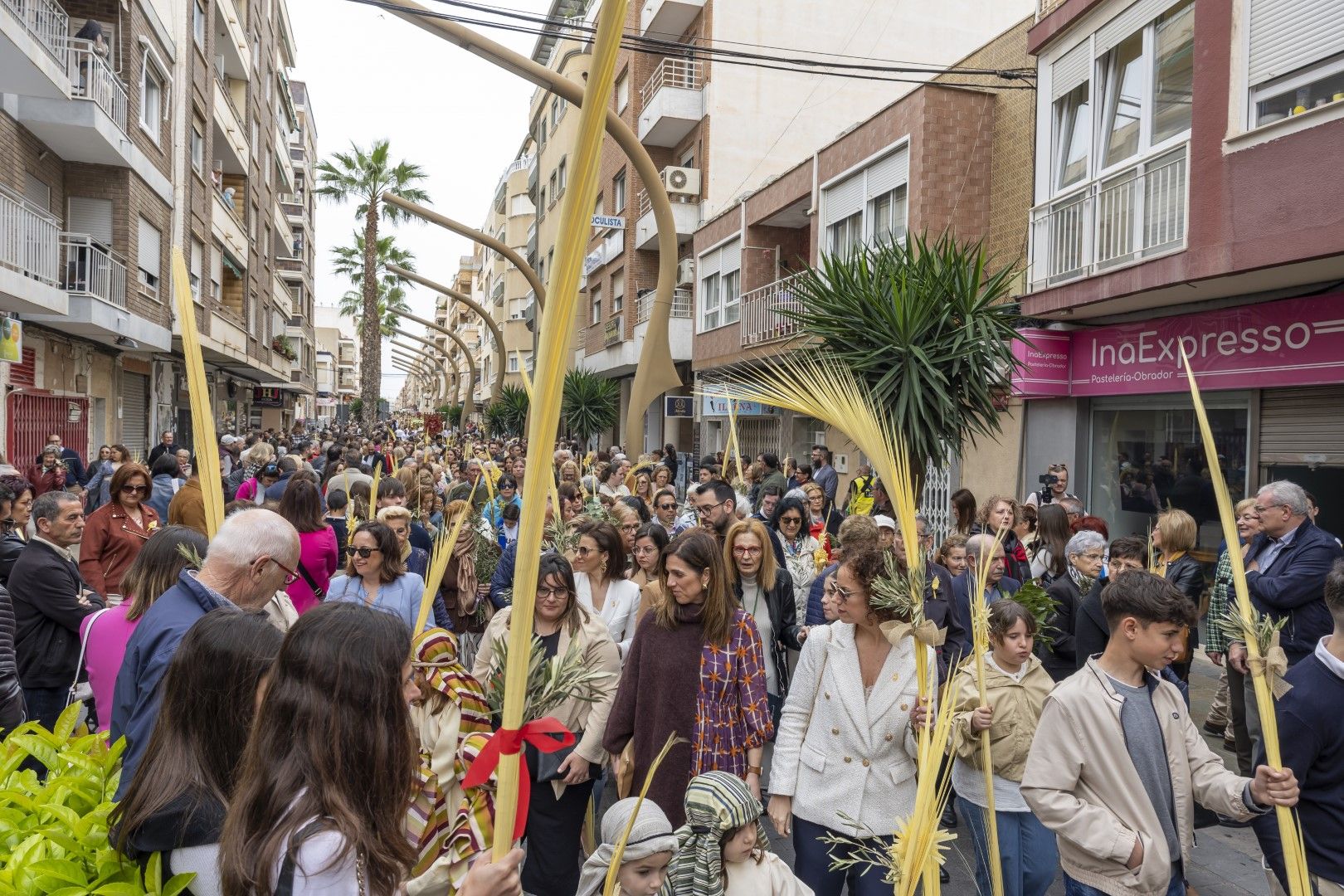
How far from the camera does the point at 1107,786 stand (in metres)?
3.05

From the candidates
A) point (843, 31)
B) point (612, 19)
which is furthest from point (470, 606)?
point (843, 31)

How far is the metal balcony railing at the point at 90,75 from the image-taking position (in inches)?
587

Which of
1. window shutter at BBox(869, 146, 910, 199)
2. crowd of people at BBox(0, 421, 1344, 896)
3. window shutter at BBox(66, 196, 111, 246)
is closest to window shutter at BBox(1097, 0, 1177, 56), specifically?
window shutter at BBox(869, 146, 910, 199)

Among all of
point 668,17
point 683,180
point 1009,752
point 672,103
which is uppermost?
point 668,17

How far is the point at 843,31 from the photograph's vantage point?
24.4 m

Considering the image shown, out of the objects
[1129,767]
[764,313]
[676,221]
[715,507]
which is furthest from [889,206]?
[1129,767]

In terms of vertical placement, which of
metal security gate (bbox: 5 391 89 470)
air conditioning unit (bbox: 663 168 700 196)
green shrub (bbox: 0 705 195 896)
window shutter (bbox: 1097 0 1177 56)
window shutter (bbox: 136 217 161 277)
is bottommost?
green shrub (bbox: 0 705 195 896)

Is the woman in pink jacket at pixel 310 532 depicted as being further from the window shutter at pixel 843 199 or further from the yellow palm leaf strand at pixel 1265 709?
the window shutter at pixel 843 199

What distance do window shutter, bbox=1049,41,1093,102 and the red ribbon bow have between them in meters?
12.1

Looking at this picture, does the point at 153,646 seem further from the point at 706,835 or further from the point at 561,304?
the point at 561,304

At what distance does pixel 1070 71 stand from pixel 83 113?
14352mm

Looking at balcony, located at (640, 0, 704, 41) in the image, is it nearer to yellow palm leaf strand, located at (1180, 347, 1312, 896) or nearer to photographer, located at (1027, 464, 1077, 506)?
photographer, located at (1027, 464, 1077, 506)

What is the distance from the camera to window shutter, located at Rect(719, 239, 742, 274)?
22.8 m

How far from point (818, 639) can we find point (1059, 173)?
10.5m
